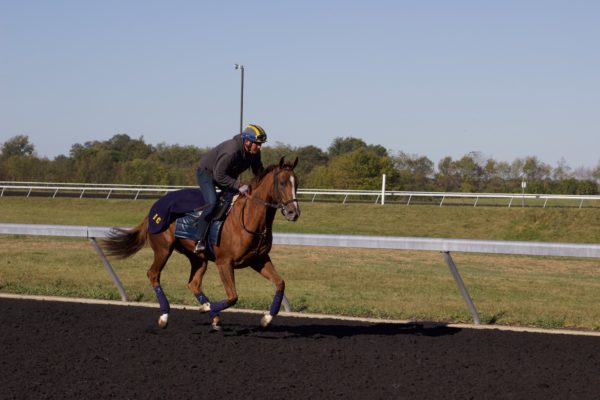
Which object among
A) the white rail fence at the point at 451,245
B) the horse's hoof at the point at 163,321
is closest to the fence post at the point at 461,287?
the white rail fence at the point at 451,245

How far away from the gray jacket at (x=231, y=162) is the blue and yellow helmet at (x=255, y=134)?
14 centimetres

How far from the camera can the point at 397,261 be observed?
19422mm

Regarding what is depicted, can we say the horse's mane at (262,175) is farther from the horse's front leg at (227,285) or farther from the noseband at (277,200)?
the horse's front leg at (227,285)

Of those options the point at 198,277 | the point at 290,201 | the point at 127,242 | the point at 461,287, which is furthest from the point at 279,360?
the point at 127,242

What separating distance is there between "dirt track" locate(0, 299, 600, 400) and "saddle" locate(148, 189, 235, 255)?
991mm

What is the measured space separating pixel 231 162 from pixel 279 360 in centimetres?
241

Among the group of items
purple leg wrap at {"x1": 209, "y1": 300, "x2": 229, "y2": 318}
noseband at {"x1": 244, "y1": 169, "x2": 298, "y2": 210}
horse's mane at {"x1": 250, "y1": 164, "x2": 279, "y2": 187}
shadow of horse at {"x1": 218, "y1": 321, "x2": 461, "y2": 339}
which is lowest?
shadow of horse at {"x1": 218, "y1": 321, "x2": 461, "y2": 339}

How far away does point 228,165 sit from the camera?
9008 millimetres

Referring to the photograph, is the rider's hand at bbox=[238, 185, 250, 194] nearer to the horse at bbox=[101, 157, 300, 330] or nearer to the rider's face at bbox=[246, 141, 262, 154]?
the horse at bbox=[101, 157, 300, 330]

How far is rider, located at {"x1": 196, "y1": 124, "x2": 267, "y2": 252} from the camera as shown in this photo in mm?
8906

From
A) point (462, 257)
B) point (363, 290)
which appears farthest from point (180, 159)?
point (363, 290)

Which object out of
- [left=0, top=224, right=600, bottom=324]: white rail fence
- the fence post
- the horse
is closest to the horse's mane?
the horse

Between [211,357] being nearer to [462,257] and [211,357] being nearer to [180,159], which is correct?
[462,257]

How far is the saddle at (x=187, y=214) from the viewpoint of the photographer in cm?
912
